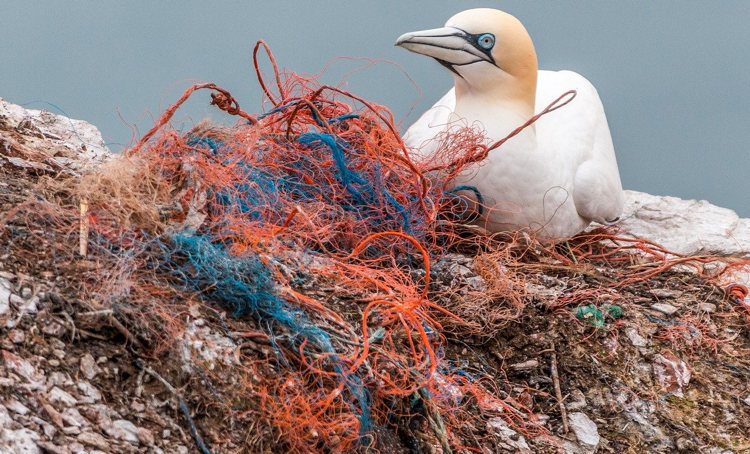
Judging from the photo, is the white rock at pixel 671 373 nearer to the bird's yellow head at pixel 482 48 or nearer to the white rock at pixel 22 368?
the bird's yellow head at pixel 482 48

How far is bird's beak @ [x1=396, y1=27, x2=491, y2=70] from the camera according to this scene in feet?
22.5

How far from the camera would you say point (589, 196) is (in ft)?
24.3

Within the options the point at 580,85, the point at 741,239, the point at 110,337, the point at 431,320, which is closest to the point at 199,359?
the point at 110,337

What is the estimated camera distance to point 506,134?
7.02m

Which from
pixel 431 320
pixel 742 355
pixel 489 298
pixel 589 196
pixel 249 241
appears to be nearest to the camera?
pixel 249 241

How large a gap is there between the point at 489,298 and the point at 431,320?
54cm

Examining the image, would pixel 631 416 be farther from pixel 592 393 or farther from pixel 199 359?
pixel 199 359

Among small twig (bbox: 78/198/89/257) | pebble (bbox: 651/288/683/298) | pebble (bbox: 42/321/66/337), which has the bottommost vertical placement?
pebble (bbox: 651/288/683/298)

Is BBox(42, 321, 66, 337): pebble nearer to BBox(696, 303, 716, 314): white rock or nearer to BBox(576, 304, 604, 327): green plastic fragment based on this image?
BBox(576, 304, 604, 327): green plastic fragment

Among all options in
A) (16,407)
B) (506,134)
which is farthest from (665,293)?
(16,407)

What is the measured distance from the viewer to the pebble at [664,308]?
21.9 ft

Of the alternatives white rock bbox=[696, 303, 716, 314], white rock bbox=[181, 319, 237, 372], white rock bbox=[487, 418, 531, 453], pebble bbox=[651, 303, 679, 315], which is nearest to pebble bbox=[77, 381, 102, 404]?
white rock bbox=[181, 319, 237, 372]

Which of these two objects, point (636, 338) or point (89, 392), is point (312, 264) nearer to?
point (89, 392)

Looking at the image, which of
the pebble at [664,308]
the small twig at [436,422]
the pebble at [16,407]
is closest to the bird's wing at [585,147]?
the pebble at [664,308]
